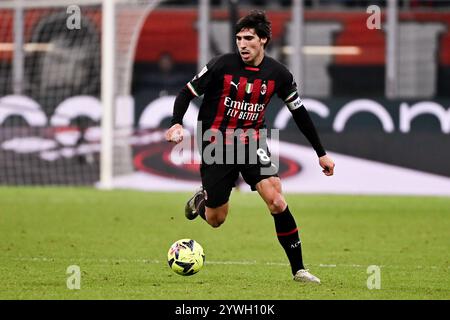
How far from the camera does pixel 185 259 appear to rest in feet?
28.6

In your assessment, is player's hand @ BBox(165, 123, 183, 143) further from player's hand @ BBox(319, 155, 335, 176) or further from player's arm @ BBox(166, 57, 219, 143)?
player's hand @ BBox(319, 155, 335, 176)

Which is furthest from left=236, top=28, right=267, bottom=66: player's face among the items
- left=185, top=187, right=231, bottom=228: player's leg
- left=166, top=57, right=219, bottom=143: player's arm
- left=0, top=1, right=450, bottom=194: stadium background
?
left=0, top=1, right=450, bottom=194: stadium background

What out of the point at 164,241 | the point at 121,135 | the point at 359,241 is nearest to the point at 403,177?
the point at 121,135

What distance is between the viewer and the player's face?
8812mm

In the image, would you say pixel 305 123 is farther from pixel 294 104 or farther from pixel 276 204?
Result: pixel 276 204

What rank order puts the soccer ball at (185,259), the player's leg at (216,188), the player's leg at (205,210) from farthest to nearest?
1. the player's leg at (205,210)
2. the player's leg at (216,188)
3. the soccer ball at (185,259)

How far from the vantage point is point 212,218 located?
9.53 meters

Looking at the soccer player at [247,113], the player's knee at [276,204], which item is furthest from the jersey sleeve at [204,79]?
the player's knee at [276,204]

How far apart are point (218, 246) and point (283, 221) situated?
299cm

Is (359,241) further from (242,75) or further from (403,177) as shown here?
(403,177)

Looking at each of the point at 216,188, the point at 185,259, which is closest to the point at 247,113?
the point at 216,188

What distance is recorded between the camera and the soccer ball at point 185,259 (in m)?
8.71

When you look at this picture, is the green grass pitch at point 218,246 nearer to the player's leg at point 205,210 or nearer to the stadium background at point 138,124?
Result: the player's leg at point 205,210

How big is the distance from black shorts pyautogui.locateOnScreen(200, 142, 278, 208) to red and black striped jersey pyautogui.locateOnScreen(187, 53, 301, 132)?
0.29m
